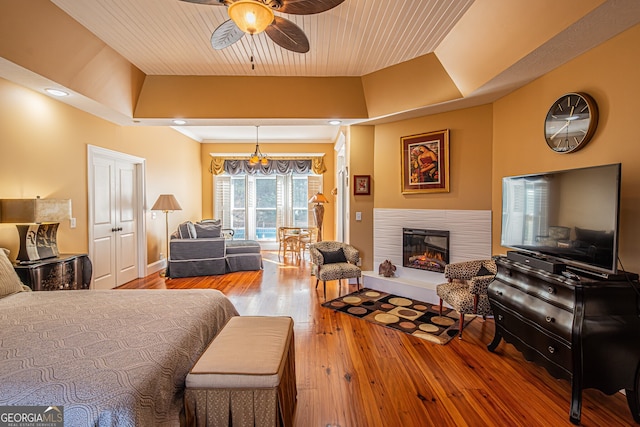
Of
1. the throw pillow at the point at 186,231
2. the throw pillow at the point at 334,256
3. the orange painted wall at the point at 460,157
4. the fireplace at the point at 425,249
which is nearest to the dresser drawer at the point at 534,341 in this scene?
the fireplace at the point at 425,249

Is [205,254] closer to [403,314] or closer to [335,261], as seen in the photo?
[335,261]

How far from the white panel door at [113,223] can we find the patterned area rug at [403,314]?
10.8 feet

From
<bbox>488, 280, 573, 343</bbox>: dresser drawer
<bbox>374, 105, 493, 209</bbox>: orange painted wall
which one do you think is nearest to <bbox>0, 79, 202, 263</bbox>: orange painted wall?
<bbox>374, 105, 493, 209</bbox>: orange painted wall

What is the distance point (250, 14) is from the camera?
1.69 m

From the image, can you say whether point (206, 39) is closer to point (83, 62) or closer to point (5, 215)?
point (83, 62)

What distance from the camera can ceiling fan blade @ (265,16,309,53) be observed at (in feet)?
6.78

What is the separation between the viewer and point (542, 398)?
2.07 m

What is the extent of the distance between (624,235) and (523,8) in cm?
180

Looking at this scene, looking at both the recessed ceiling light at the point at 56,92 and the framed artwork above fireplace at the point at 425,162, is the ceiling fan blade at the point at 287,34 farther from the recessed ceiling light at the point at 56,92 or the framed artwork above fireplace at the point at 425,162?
the recessed ceiling light at the point at 56,92

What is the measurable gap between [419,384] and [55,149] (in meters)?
4.50

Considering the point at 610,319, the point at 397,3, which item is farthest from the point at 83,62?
the point at 610,319

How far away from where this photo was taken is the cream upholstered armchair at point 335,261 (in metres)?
4.16

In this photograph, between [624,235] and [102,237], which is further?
[102,237]

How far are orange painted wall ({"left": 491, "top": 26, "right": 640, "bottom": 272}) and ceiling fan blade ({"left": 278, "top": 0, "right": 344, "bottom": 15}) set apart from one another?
2079 millimetres
